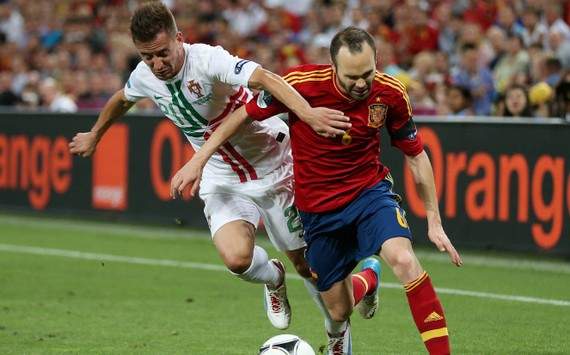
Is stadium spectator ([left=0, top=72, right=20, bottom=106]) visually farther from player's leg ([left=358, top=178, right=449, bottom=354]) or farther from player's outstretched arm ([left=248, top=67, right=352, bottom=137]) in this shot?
player's leg ([left=358, top=178, right=449, bottom=354])

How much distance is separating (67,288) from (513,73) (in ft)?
22.5

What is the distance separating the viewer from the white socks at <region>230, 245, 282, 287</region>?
8.16 meters

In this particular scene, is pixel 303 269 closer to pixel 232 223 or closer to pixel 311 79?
pixel 232 223

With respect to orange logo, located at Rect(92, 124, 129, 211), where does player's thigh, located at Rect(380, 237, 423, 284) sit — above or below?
above

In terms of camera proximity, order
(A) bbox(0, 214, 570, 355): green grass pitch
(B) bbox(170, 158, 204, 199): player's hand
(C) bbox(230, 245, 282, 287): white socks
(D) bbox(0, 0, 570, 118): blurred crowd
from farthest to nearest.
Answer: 1. (D) bbox(0, 0, 570, 118): blurred crowd
2. (A) bbox(0, 214, 570, 355): green grass pitch
3. (C) bbox(230, 245, 282, 287): white socks
4. (B) bbox(170, 158, 204, 199): player's hand

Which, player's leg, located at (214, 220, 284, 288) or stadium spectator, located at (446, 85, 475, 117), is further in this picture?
stadium spectator, located at (446, 85, 475, 117)

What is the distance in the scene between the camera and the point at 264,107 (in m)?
7.22

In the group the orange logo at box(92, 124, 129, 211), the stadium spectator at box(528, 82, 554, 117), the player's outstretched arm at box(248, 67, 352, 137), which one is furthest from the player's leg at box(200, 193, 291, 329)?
the orange logo at box(92, 124, 129, 211)

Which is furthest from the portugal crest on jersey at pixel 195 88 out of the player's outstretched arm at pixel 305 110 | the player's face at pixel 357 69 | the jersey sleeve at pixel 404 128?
the jersey sleeve at pixel 404 128

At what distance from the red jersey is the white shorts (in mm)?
938

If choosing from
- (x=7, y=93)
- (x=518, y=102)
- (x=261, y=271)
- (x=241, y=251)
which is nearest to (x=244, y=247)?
(x=241, y=251)

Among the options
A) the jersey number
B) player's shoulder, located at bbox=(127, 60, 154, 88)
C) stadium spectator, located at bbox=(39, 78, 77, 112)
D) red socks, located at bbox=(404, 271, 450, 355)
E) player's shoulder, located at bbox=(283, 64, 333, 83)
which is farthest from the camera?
stadium spectator, located at bbox=(39, 78, 77, 112)

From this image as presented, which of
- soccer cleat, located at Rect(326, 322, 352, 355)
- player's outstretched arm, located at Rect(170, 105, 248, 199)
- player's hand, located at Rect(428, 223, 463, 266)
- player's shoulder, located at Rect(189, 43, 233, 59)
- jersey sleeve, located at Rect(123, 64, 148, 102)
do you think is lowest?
soccer cleat, located at Rect(326, 322, 352, 355)

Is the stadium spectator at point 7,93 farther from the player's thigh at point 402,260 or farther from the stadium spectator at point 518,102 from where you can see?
the player's thigh at point 402,260
